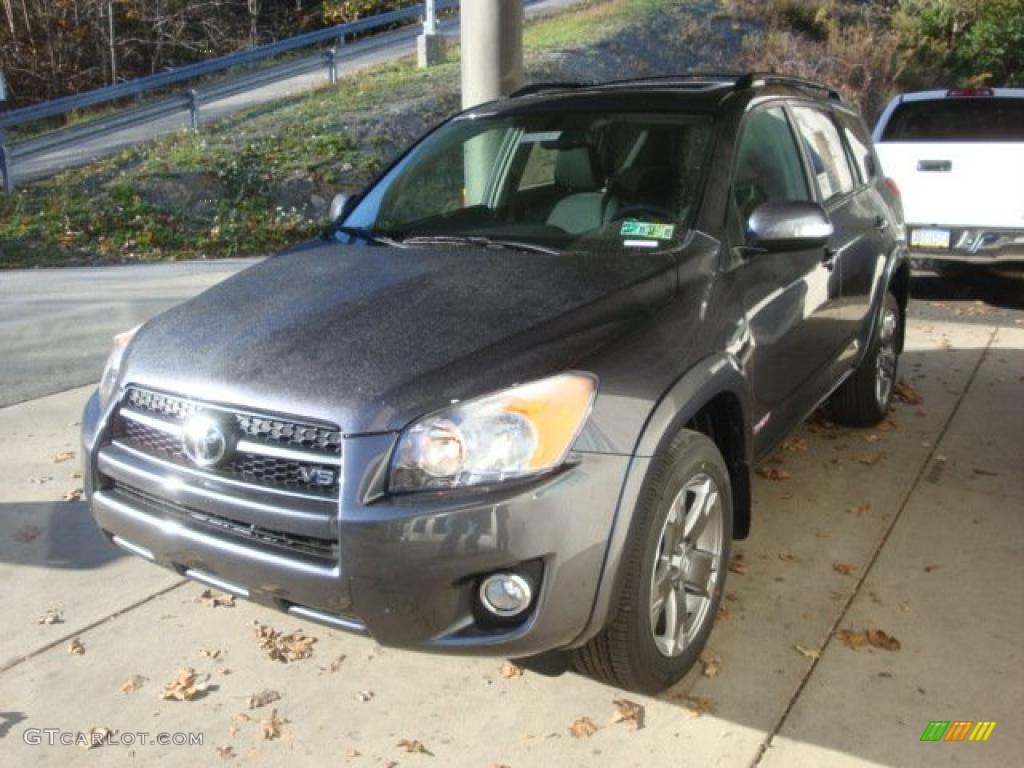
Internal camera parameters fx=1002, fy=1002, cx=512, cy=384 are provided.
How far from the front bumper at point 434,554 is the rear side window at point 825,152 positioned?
8.08ft

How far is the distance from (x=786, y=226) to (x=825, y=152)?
1.50 m

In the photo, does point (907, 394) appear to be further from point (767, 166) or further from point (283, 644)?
point (283, 644)

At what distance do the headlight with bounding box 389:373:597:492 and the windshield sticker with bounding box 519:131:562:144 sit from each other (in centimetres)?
183

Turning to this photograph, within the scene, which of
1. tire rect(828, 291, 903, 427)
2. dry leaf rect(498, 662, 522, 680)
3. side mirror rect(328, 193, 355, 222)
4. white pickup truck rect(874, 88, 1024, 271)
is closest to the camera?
dry leaf rect(498, 662, 522, 680)

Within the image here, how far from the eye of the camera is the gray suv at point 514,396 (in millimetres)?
2539

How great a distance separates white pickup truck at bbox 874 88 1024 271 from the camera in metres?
8.08

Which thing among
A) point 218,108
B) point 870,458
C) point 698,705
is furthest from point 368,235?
point 218,108

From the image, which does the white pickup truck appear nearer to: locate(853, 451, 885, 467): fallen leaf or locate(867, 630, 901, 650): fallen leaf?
locate(853, 451, 885, 467): fallen leaf

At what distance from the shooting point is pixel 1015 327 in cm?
780

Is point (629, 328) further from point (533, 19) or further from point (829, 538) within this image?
point (533, 19)

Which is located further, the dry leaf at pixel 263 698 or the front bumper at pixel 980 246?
the front bumper at pixel 980 246

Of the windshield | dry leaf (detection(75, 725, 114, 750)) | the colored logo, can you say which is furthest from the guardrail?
the colored logo

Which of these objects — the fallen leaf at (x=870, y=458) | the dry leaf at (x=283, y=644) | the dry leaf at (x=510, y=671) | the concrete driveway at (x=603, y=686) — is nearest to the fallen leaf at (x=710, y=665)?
the concrete driveway at (x=603, y=686)

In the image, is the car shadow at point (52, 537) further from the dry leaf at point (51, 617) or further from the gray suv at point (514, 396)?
the gray suv at point (514, 396)
